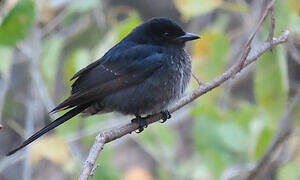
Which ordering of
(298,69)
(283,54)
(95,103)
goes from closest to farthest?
(95,103)
(283,54)
(298,69)

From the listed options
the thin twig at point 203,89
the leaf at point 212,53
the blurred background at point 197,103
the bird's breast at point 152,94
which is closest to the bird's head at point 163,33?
the bird's breast at point 152,94

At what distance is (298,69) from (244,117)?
1.13 meters

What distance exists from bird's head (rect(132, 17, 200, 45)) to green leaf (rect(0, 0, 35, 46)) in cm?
95

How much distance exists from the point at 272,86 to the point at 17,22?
1.91m

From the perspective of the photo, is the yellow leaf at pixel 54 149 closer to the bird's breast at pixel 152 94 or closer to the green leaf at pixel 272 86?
the bird's breast at pixel 152 94

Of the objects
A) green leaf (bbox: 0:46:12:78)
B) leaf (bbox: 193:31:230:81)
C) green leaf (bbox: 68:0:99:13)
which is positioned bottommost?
green leaf (bbox: 0:46:12:78)

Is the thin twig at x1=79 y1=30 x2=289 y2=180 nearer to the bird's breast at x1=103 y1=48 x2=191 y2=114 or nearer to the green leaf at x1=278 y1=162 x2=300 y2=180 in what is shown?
the bird's breast at x1=103 y1=48 x2=191 y2=114

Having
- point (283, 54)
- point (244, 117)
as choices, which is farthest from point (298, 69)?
point (283, 54)

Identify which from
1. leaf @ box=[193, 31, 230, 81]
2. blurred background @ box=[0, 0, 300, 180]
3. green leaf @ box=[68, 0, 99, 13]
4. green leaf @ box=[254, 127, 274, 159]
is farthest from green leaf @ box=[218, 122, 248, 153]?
green leaf @ box=[68, 0, 99, 13]

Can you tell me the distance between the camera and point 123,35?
4.45 metres

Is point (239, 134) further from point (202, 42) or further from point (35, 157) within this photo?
point (35, 157)

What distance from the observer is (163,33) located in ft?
13.0

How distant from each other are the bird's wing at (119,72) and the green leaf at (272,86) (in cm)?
84

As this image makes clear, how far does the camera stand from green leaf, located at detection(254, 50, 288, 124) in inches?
156
